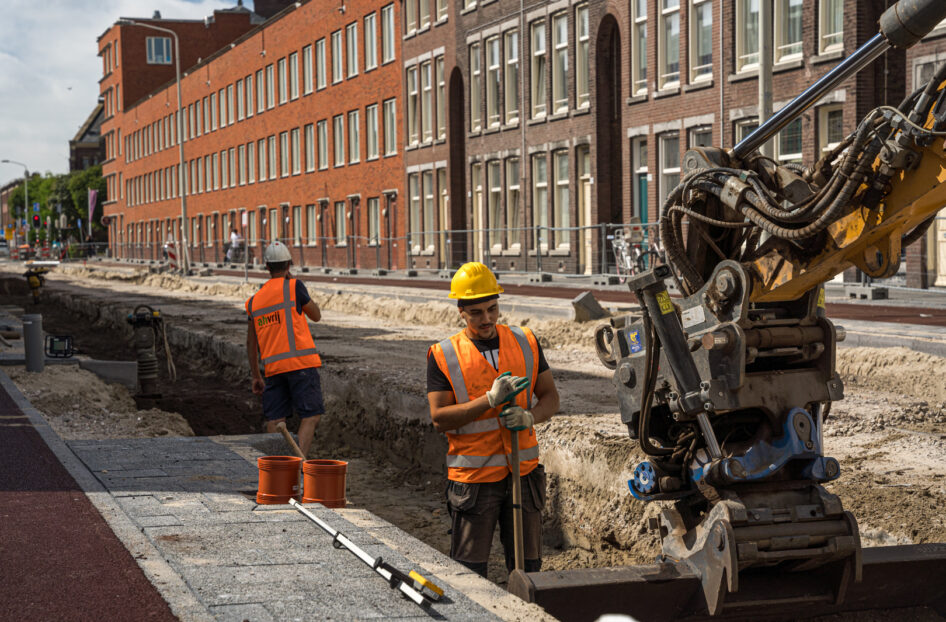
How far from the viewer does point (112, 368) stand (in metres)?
16.3

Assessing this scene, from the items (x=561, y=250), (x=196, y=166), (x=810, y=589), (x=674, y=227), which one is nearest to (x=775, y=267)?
(x=674, y=227)

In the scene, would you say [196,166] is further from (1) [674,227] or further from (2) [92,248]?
(1) [674,227]

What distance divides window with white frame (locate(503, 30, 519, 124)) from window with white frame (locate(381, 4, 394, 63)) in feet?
34.4

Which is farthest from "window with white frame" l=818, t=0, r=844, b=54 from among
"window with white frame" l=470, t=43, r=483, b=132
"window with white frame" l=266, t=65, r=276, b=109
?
"window with white frame" l=266, t=65, r=276, b=109

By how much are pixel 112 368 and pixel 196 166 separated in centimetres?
6335

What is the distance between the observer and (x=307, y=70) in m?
56.5

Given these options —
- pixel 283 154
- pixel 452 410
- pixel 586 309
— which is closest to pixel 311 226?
pixel 283 154

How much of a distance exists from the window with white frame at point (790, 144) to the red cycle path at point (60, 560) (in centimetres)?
1956

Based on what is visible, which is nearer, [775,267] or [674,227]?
[775,267]

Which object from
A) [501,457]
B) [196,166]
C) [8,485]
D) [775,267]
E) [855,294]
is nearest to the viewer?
[775,267]

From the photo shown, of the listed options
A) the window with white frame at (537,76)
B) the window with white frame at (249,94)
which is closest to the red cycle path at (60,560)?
the window with white frame at (537,76)

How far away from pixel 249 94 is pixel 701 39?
41.8 meters

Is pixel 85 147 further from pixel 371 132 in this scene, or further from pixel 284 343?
pixel 284 343

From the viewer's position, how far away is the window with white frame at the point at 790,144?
978 inches
